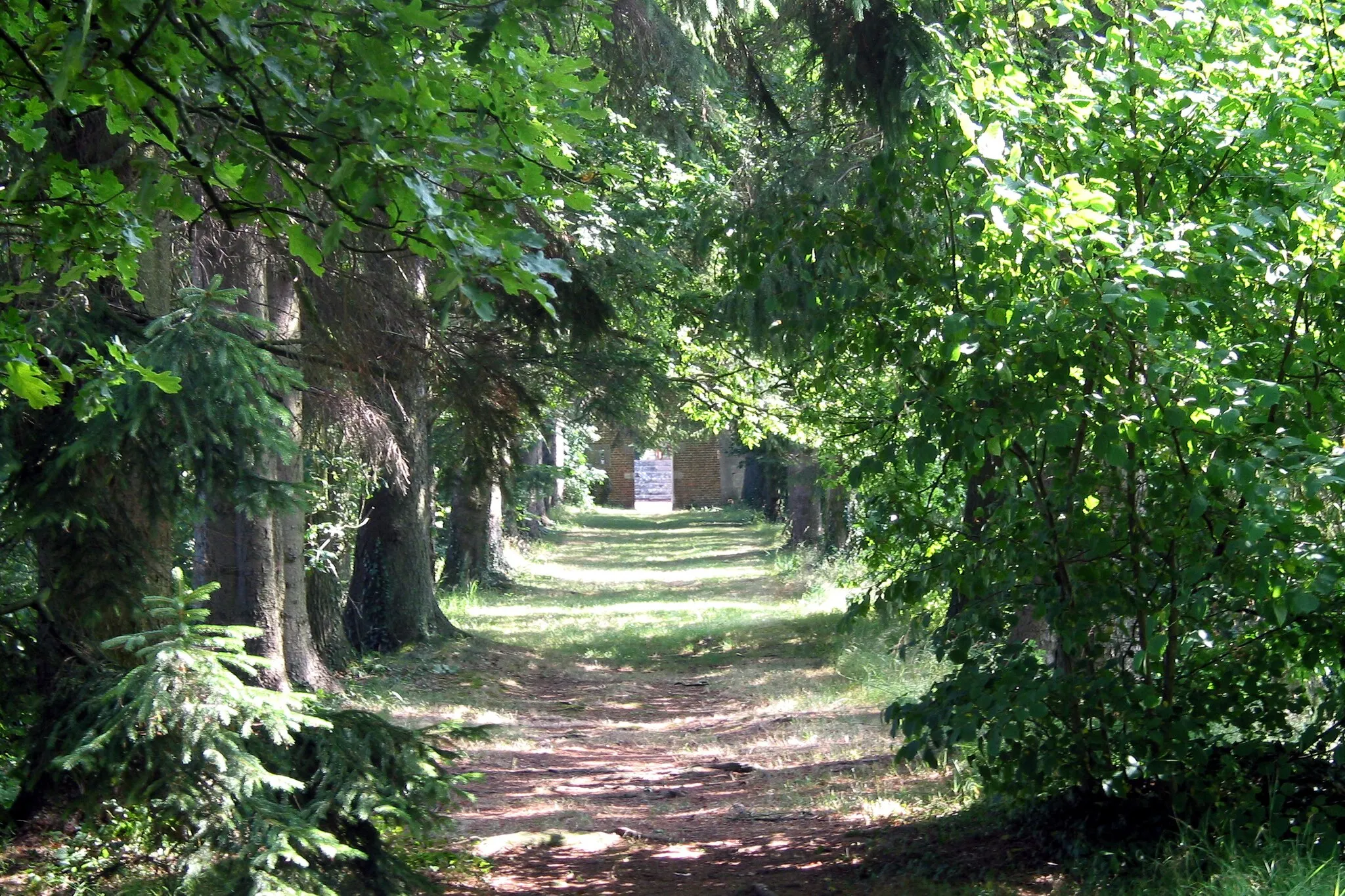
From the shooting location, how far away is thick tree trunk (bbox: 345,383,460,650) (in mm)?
14555

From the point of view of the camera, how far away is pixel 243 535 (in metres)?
9.45

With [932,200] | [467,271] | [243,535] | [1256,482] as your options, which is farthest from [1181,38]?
[243,535]

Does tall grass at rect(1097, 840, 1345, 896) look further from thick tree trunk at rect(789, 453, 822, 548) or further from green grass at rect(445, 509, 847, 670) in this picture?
thick tree trunk at rect(789, 453, 822, 548)

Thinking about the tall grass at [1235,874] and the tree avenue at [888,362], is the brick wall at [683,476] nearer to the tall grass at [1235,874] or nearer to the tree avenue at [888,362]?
the tree avenue at [888,362]

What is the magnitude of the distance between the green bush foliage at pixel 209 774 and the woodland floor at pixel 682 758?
1.03 meters

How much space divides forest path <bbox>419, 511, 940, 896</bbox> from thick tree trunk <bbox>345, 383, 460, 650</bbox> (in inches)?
30.2

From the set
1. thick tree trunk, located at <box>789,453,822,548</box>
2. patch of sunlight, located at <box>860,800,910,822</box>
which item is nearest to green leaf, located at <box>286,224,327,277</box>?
patch of sunlight, located at <box>860,800,910,822</box>

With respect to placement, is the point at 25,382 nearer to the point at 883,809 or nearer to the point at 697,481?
the point at 883,809

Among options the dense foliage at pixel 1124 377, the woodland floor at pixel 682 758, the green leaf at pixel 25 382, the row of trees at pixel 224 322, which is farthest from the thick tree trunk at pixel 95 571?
the dense foliage at pixel 1124 377

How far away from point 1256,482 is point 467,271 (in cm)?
263

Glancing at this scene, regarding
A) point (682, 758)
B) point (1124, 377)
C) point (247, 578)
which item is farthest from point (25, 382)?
point (682, 758)

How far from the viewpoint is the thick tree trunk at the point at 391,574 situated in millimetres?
14555

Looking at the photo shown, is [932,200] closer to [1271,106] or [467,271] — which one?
[1271,106]

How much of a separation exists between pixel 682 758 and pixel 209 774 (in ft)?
19.6
